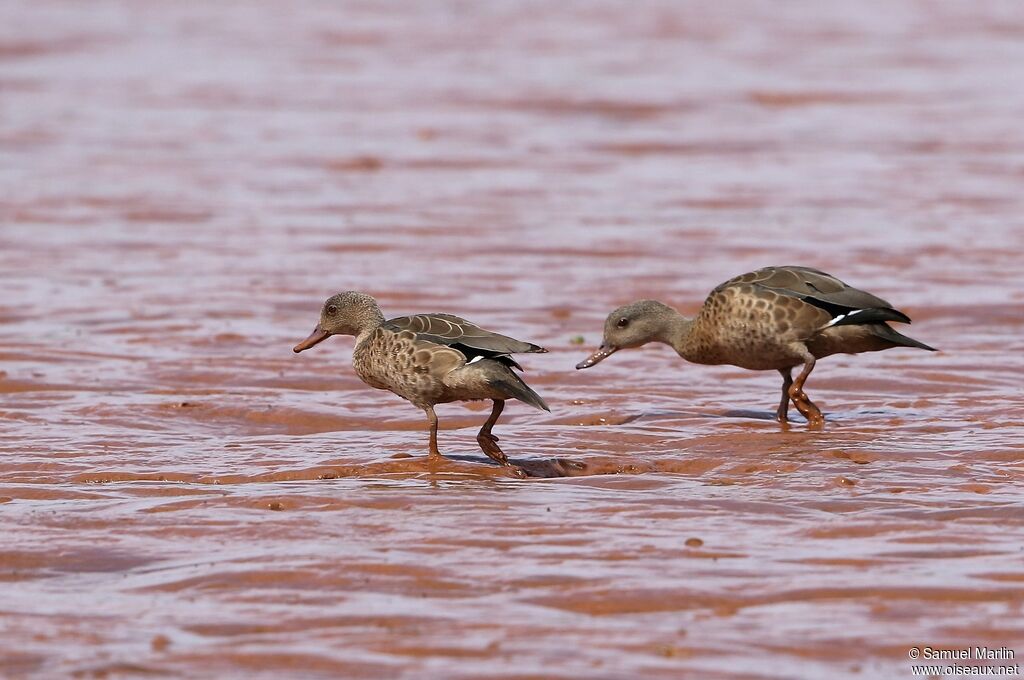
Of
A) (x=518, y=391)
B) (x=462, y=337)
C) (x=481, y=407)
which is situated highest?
(x=462, y=337)

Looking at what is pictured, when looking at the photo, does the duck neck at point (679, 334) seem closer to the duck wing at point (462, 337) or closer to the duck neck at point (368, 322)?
the duck wing at point (462, 337)

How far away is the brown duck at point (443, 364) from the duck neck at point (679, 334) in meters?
1.45

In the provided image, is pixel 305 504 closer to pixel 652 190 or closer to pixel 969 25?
pixel 652 190

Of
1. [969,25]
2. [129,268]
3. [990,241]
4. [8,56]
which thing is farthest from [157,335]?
[969,25]

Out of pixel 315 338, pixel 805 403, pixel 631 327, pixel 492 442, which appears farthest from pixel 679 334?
pixel 315 338

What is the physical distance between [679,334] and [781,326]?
2.13 ft

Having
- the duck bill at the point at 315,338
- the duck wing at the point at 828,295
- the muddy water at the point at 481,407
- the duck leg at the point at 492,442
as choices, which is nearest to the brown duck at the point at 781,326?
the duck wing at the point at 828,295

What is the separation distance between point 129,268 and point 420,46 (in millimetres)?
15609

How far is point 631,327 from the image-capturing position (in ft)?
31.9

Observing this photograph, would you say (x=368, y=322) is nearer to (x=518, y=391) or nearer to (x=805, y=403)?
(x=518, y=391)

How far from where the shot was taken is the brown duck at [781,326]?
931 centimetres

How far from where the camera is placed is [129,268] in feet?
46.5

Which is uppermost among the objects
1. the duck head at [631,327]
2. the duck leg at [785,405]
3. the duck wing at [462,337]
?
the duck wing at [462,337]

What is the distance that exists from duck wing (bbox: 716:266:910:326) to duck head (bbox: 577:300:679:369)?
1.48 ft
